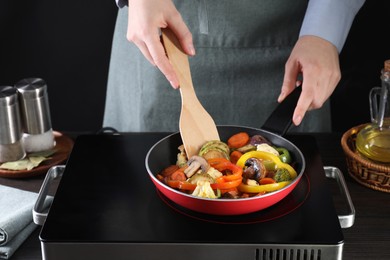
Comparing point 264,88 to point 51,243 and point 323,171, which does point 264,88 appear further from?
point 51,243

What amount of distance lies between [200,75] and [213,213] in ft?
2.71

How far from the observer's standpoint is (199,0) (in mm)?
1771

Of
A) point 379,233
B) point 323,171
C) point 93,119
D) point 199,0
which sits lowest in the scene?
point 93,119

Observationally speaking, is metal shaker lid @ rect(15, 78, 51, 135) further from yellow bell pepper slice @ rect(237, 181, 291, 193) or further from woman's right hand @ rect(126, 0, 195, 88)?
yellow bell pepper slice @ rect(237, 181, 291, 193)

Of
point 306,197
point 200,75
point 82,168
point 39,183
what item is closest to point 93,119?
point 200,75

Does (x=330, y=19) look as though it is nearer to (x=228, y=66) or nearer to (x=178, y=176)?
(x=228, y=66)

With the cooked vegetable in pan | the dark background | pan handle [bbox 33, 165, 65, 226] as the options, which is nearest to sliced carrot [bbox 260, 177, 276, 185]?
the cooked vegetable in pan

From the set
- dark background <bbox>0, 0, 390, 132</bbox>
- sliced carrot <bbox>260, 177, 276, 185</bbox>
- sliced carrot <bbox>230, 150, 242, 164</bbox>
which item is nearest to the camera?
sliced carrot <bbox>260, 177, 276, 185</bbox>

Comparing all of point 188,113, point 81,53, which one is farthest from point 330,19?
point 81,53

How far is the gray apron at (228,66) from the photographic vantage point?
180 cm

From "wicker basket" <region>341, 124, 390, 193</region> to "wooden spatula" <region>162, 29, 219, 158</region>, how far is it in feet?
1.04

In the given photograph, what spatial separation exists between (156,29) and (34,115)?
0.41 m

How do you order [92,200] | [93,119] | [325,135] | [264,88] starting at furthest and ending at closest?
1. [93,119]
2. [264,88]
3. [325,135]
4. [92,200]

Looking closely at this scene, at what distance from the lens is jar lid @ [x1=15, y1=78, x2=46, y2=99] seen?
1.50 metres
